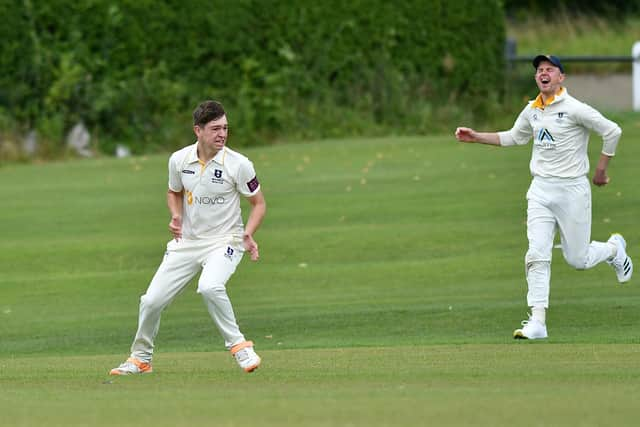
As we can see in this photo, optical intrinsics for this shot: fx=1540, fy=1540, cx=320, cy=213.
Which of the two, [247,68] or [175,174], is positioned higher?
[175,174]

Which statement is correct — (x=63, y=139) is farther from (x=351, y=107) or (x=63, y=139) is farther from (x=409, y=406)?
(x=409, y=406)

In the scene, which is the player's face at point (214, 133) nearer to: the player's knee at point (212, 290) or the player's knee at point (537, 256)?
the player's knee at point (212, 290)

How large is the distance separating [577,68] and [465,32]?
7684mm

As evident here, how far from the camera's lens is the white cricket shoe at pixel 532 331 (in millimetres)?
11812

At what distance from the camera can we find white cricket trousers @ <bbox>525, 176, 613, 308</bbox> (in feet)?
39.5

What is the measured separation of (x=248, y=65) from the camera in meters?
32.3

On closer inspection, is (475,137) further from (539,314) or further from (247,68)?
(247,68)

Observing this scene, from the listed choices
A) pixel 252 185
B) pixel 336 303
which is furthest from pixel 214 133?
pixel 336 303

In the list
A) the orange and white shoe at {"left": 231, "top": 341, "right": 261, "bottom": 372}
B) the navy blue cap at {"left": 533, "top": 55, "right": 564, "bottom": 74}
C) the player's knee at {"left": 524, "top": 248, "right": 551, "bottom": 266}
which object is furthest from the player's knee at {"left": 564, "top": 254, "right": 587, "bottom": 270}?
the orange and white shoe at {"left": 231, "top": 341, "right": 261, "bottom": 372}

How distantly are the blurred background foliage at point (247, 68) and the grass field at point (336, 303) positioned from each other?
1.63 m

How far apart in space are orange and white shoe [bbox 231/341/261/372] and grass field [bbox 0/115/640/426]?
12cm

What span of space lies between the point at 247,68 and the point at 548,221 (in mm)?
20687

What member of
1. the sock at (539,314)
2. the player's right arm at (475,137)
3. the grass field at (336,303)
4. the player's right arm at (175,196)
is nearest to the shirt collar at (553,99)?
the player's right arm at (475,137)

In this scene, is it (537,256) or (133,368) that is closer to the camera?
(133,368)
